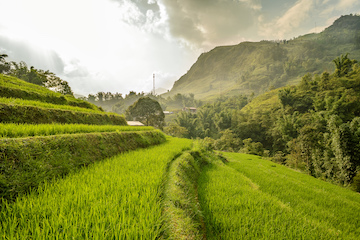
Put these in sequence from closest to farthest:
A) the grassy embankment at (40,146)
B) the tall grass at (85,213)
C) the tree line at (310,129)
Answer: the tall grass at (85,213)
the grassy embankment at (40,146)
the tree line at (310,129)

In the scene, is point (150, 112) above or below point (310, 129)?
above

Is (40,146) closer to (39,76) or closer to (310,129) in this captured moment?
(310,129)

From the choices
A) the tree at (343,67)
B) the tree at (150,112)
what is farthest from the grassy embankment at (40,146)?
the tree at (343,67)

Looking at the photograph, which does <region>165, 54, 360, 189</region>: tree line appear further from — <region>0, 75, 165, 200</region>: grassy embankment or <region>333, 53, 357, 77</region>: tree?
<region>0, 75, 165, 200</region>: grassy embankment

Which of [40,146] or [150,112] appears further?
[150,112]

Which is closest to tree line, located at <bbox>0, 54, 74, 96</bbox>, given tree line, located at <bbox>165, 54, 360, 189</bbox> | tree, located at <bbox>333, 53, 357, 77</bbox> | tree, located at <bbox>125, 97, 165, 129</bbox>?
tree, located at <bbox>125, 97, 165, 129</bbox>

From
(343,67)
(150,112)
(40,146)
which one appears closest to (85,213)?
(40,146)

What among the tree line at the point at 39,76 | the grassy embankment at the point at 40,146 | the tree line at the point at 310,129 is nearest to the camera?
the grassy embankment at the point at 40,146

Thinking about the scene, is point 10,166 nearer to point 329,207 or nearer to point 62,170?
point 62,170

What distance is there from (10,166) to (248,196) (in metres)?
5.18

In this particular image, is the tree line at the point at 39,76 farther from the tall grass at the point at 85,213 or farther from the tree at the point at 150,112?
the tall grass at the point at 85,213

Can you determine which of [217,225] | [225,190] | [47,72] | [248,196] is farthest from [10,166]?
[47,72]

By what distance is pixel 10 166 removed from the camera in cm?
221

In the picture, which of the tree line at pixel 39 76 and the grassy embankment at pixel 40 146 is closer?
the grassy embankment at pixel 40 146
